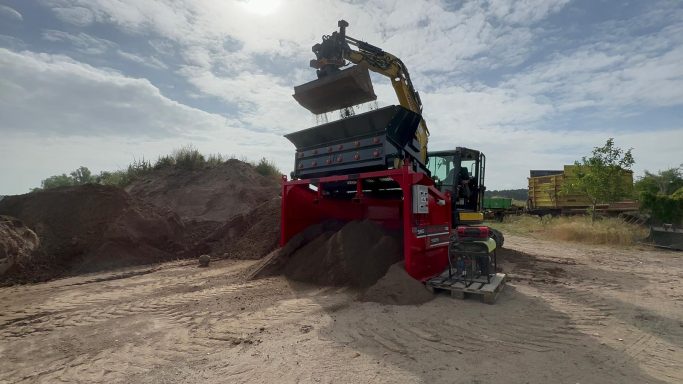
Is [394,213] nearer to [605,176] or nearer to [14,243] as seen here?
[14,243]

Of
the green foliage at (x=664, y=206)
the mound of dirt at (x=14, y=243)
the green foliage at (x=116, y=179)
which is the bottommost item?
the mound of dirt at (x=14, y=243)

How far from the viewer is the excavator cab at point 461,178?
851 cm

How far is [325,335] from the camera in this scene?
411cm

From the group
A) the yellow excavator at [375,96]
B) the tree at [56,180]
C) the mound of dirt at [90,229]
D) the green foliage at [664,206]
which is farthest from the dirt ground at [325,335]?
the tree at [56,180]

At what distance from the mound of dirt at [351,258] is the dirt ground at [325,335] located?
0.28 meters

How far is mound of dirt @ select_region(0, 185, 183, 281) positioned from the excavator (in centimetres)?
501

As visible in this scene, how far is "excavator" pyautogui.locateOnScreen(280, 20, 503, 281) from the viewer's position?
6.03m

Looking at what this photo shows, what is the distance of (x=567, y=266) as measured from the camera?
909cm

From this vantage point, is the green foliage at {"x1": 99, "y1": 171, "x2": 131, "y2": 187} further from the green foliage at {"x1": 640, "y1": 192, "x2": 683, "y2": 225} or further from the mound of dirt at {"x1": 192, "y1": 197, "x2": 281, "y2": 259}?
the green foliage at {"x1": 640, "y1": 192, "x2": 683, "y2": 225}

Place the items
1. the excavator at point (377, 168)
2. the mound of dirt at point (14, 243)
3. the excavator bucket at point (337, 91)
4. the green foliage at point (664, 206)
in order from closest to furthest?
the excavator at point (377, 168), the excavator bucket at point (337, 91), the mound of dirt at point (14, 243), the green foliage at point (664, 206)

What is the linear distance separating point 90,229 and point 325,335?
8.91m

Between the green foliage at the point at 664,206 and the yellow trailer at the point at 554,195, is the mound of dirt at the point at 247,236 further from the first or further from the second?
the yellow trailer at the point at 554,195

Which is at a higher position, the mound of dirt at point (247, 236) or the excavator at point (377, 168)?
the excavator at point (377, 168)

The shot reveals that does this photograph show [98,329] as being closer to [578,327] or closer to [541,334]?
[541,334]
